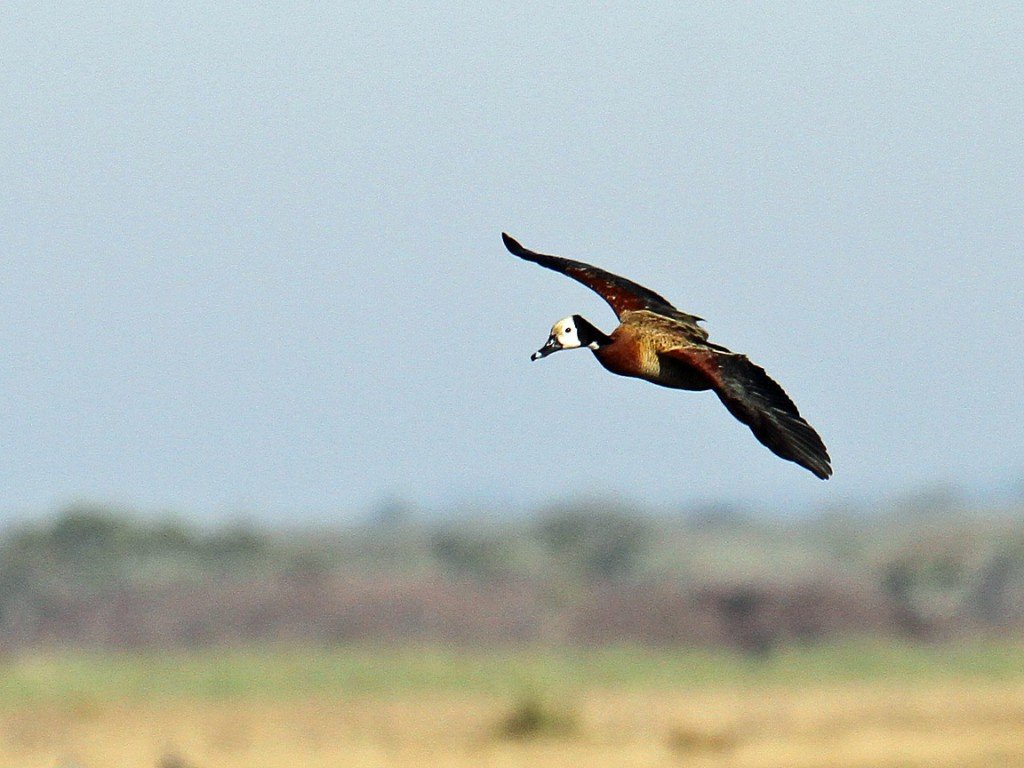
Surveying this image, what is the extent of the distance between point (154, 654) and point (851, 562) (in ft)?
69.3

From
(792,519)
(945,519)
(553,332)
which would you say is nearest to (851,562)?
(945,519)

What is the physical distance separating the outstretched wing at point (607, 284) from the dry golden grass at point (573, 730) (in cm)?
1146

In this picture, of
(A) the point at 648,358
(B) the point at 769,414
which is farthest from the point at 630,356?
(B) the point at 769,414

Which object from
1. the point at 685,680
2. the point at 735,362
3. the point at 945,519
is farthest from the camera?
the point at 945,519

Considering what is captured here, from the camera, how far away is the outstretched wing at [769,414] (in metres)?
9.86

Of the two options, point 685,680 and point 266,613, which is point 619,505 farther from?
point 685,680

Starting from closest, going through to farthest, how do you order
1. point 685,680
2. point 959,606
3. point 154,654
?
1. point 685,680
2. point 154,654
3. point 959,606

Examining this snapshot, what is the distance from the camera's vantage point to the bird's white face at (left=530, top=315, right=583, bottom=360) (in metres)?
11.2

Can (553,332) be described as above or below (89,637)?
below

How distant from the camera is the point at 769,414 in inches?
392

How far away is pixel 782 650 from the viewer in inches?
1564

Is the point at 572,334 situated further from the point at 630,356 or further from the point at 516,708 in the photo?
the point at 516,708

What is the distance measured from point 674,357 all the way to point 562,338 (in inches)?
30.9

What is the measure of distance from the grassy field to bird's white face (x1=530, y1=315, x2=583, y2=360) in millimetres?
11768
